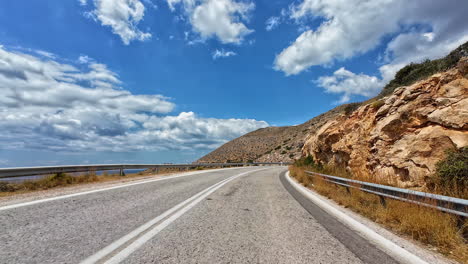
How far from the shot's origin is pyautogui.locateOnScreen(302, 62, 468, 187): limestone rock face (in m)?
7.00

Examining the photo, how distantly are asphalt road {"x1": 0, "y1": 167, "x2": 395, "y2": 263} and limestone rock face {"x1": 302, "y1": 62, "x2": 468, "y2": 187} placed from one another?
4.22 m

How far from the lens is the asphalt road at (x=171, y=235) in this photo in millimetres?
2906

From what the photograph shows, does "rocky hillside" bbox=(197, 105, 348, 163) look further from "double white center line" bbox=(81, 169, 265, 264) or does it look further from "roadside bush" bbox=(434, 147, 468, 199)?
"double white center line" bbox=(81, 169, 265, 264)

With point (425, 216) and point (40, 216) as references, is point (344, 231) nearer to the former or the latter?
point (425, 216)

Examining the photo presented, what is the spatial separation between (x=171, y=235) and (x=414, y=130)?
9170 millimetres

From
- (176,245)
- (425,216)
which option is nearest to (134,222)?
(176,245)

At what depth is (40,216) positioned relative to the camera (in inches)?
175

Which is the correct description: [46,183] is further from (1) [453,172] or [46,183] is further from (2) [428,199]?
(1) [453,172]

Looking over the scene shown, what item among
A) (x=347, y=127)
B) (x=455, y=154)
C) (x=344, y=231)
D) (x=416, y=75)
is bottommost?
(x=344, y=231)

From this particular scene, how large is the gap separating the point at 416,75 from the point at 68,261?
16.9 meters

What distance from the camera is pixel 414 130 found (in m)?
8.47

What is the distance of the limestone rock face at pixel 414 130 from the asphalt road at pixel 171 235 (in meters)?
4.22

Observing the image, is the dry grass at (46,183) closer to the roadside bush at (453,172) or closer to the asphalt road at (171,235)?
the asphalt road at (171,235)

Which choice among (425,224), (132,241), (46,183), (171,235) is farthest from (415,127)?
(46,183)
